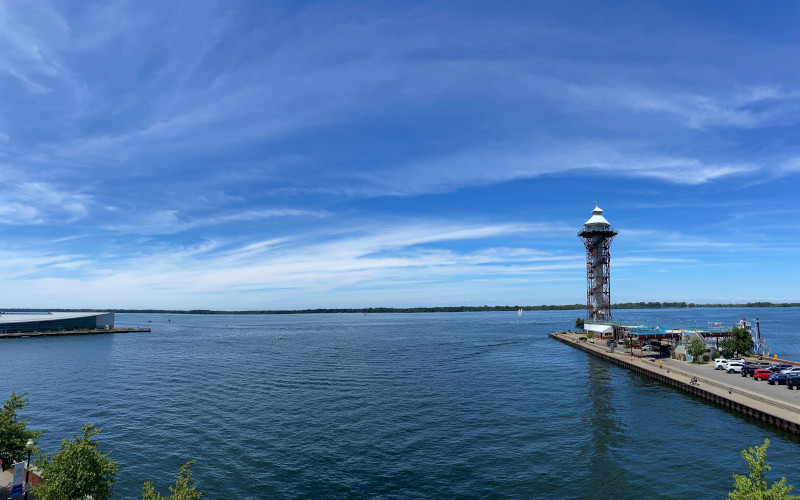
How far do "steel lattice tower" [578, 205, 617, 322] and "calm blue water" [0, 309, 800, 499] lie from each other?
56659mm

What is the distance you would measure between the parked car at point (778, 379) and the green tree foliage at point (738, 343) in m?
23.1

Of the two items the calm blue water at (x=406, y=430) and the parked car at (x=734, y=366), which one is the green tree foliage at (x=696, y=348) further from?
the calm blue water at (x=406, y=430)

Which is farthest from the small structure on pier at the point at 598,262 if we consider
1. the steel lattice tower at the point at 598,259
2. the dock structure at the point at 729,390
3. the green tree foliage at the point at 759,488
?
the green tree foliage at the point at 759,488

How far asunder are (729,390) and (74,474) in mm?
68842

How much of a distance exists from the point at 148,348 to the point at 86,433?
12969 centimetres

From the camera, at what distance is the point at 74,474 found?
2216 centimetres

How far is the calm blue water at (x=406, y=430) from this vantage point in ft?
108

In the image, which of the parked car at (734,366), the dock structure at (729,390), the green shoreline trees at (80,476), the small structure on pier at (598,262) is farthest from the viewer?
the small structure on pier at (598,262)

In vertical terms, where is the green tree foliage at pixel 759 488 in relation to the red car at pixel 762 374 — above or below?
above

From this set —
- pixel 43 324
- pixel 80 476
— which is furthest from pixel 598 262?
pixel 43 324

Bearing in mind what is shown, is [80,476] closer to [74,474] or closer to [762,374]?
[74,474]

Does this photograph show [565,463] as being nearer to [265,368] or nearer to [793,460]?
[793,460]

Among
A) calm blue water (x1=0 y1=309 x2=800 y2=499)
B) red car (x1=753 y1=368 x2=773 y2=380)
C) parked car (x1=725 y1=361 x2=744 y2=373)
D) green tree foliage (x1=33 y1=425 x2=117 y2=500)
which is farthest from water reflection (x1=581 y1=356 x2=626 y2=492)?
green tree foliage (x1=33 y1=425 x2=117 y2=500)

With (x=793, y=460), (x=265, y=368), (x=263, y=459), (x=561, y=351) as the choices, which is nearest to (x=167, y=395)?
(x=265, y=368)
